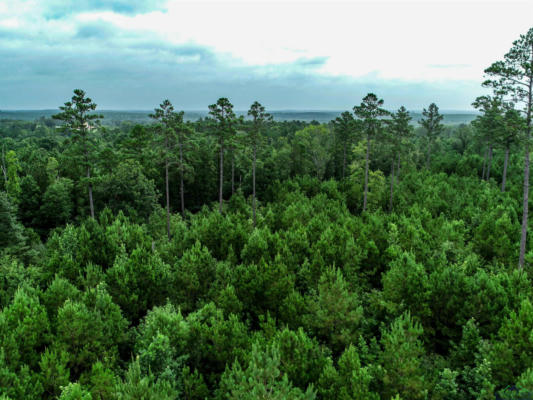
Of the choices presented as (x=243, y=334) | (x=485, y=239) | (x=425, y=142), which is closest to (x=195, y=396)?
(x=243, y=334)

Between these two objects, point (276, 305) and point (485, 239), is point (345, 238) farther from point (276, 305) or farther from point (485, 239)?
point (485, 239)

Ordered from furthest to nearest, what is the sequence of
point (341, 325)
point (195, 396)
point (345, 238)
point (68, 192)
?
point (68, 192) → point (345, 238) → point (341, 325) → point (195, 396)

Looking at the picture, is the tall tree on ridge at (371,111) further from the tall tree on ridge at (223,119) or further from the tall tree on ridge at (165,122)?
the tall tree on ridge at (165,122)

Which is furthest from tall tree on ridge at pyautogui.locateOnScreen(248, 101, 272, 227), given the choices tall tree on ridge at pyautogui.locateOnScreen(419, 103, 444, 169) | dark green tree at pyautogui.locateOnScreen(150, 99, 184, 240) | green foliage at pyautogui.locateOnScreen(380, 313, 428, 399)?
tall tree on ridge at pyautogui.locateOnScreen(419, 103, 444, 169)

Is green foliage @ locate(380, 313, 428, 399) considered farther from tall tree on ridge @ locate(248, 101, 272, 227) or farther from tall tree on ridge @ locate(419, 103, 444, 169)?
tall tree on ridge @ locate(419, 103, 444, 169)

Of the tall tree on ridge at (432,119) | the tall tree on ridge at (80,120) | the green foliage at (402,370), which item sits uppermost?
the tall tree on ridge at (432,119)

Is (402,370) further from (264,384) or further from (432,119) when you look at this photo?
(432,119)

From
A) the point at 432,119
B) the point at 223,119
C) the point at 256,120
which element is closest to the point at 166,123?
the point at 223,119

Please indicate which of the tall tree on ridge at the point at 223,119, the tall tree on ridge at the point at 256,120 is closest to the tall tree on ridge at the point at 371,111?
the tall tree on ridge at the point at 256,120

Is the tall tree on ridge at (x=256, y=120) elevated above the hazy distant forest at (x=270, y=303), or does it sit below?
above
